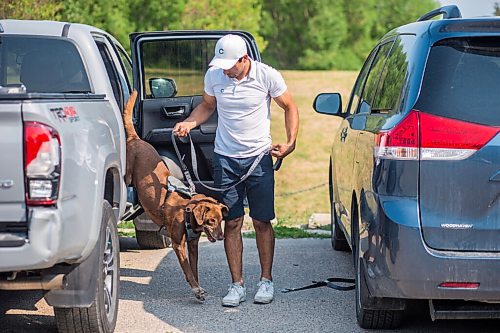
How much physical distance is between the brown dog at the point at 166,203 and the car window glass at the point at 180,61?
1297mm

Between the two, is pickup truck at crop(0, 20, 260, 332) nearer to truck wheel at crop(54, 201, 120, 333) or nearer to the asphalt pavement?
truck wheel at crop(54, 201, 120, 333)

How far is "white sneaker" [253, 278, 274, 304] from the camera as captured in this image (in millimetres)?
7219

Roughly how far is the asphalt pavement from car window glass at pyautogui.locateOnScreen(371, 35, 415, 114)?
1.48 m

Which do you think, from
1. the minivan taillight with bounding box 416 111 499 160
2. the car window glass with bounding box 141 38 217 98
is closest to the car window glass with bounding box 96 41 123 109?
the car window glass with bounding box 141 38 217 98

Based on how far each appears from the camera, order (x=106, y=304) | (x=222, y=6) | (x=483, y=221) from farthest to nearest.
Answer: (x=222, y=6) < (x=106, y=304) < (x=483, y=221)

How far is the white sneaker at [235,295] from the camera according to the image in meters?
7.08

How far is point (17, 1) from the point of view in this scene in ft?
52.3

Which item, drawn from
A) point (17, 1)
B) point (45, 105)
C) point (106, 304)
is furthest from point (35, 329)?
point (17, 1)

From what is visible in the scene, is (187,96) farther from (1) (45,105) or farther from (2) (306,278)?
(1) (45,105)

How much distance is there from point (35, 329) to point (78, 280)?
1.22 metres

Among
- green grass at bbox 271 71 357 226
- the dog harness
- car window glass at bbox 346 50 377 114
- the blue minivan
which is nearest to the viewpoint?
the blue minivan

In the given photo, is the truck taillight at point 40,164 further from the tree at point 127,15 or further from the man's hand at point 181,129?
the tree at point 127,15

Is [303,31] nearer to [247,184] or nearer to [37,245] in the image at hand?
[247,184]

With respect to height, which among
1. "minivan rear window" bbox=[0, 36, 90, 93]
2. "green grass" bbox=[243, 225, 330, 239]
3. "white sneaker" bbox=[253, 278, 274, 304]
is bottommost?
"green grass" bbox=[243, 225, 330, 239]
